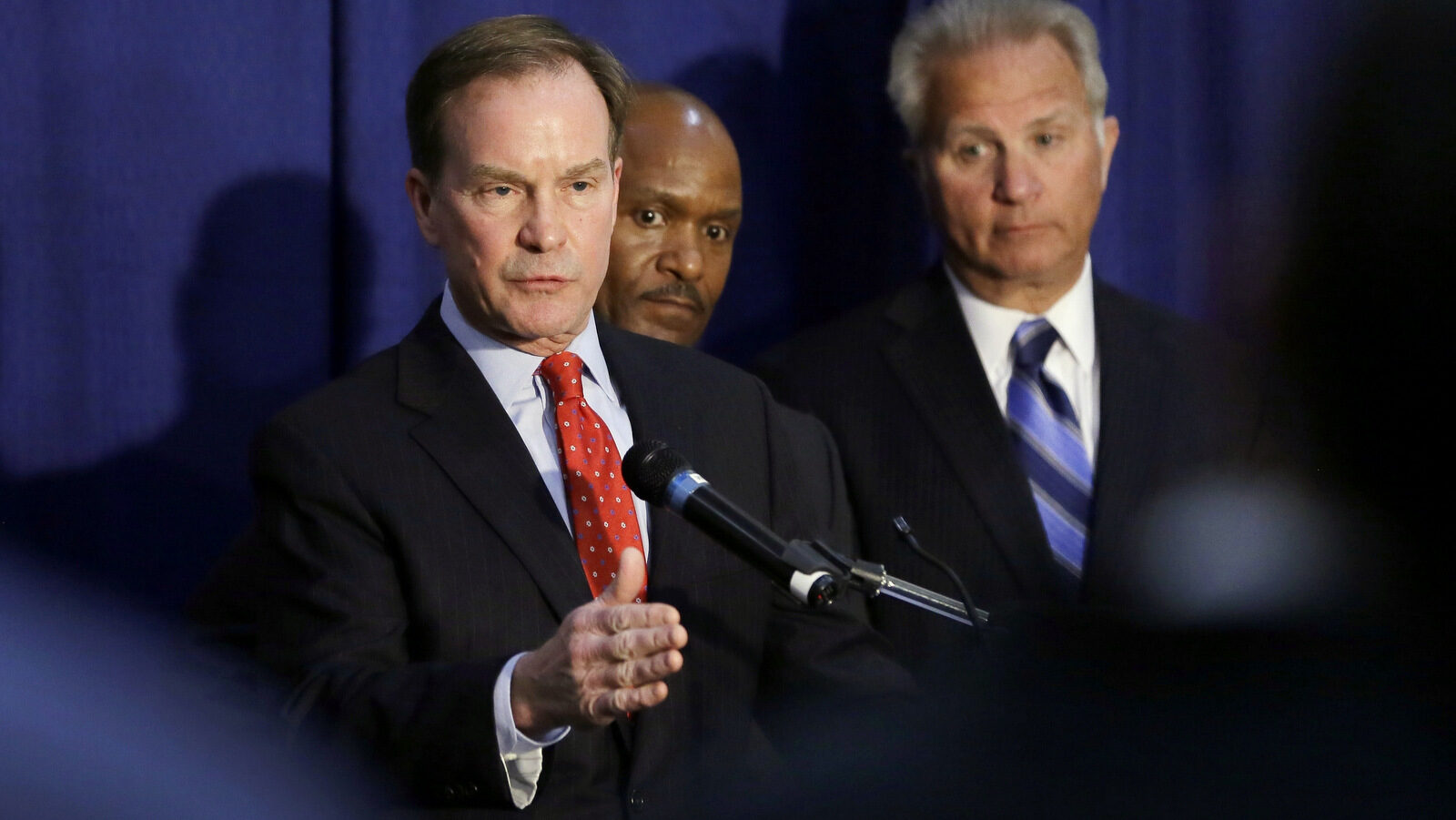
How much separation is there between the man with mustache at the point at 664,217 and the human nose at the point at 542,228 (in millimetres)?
567

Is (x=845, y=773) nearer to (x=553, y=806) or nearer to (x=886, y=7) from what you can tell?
(x=553, y=806)

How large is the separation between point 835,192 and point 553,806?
1.54 metres

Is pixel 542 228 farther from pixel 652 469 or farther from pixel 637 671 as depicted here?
pixel 637 671

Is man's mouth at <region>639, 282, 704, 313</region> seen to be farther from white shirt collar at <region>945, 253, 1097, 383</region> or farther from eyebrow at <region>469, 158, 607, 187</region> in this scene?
eyebrow at <region>469, 158, 607, 187</region>

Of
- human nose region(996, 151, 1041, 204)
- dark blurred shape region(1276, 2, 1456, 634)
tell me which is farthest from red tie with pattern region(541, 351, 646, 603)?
dark blurred shape region(1276, 2, 1456, 634)

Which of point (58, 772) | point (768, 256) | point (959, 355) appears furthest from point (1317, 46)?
point (768, 256)

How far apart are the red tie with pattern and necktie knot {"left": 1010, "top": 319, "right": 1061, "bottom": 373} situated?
73cm

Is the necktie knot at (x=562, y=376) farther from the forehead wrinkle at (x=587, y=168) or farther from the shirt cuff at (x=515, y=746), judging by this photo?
the shirt cuff at (x=515, y=746)

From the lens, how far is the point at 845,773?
0.72 metres

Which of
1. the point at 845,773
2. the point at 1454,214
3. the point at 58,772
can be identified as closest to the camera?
the point at 1454,214

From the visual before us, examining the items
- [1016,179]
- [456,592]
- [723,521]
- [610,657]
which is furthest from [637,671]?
[1016,179]

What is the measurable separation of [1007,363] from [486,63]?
90 cm

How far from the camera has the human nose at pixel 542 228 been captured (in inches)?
60.2

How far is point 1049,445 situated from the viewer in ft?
6.57
